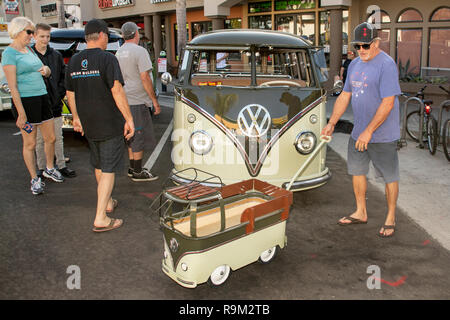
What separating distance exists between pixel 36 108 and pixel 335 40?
13208 millimetres

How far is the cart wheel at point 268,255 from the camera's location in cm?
392

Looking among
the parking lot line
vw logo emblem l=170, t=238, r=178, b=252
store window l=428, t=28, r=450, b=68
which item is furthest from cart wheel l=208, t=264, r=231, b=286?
store window l=428, t=28, r=450, b=68

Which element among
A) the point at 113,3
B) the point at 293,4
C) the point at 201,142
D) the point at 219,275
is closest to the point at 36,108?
the point at 201,142

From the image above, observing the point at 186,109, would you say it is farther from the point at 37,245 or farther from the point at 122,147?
the point at 37,245

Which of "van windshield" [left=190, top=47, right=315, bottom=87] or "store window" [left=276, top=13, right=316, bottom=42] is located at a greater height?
"store window" [left=276, top=13, right=316, bottom=42]

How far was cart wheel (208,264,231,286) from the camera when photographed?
351 centimetres

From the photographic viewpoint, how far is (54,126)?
6617 mm

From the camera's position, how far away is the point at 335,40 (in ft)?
55.0

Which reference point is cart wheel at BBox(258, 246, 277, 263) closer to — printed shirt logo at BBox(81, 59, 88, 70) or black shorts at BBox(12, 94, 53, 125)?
printed shirt logo at BBox(81, 59, 88, 70)

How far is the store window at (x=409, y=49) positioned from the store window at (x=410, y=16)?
1.12 feet

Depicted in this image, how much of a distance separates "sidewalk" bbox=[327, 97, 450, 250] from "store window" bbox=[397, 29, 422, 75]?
8.27 metres

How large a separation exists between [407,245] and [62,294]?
123 inches

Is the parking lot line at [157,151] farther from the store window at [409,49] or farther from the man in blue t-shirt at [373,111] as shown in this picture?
the store window at [409,49]

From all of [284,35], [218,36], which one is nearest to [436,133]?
[284,35]
